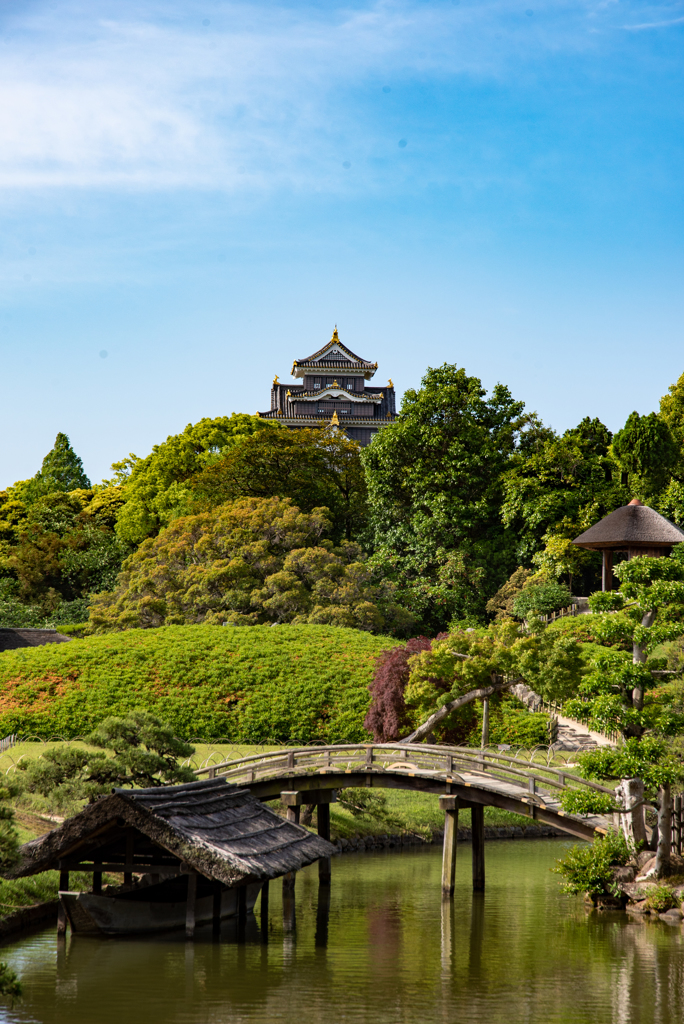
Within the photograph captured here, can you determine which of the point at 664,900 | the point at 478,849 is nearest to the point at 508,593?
the point at 478,849

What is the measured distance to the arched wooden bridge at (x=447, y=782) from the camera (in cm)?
2056

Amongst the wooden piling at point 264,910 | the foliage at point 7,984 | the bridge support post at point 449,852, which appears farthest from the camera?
the bridge support post at point 449,852

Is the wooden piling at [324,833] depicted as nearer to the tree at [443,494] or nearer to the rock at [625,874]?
the rock at [625,874]

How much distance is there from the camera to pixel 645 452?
41562mm

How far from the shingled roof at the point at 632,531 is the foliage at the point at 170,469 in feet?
65.1

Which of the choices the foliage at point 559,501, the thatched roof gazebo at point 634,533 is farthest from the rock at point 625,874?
the foliage at point 559,501

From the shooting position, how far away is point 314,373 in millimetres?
70875

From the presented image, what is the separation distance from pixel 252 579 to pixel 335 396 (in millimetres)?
30044

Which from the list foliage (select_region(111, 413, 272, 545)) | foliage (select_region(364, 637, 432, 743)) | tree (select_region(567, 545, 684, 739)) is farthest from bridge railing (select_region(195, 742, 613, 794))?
foliage (select_region(111, 413, 272, 545))

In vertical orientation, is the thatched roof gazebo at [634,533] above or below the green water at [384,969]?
above

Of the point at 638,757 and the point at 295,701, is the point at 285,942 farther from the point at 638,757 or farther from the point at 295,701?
the point at 295,701

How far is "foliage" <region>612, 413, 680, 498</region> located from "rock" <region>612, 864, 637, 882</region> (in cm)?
2361

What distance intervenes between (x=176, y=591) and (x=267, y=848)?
76.8 ft

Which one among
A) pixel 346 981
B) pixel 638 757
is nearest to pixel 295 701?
pixel 638 757
